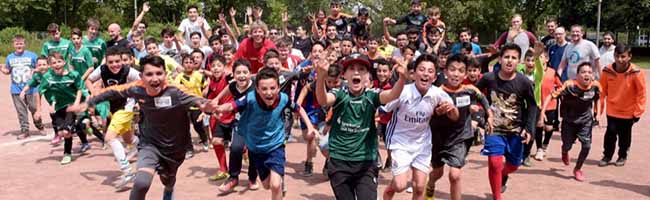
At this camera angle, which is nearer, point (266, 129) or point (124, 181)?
point (266, 129)

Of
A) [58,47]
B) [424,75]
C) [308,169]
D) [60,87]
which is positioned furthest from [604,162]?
[58,47]

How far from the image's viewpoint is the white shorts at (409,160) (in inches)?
193

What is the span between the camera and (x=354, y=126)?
4727 millimetres

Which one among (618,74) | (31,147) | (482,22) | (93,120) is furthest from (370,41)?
(482,22)

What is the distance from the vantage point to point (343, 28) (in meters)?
11.9

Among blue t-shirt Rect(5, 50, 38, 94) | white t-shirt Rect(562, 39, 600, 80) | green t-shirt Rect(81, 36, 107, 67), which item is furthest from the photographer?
blue t-shirt Rect(5, 50, 38, 94)

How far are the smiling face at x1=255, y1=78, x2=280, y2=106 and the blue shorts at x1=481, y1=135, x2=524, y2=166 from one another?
2.36m

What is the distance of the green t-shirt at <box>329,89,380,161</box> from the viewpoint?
185 inches

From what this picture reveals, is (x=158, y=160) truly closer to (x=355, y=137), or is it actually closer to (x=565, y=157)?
(x=355, y=137)

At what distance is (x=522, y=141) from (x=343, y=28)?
6.36 meters

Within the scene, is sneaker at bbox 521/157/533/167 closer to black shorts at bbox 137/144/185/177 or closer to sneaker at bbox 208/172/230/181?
sneaker at bbox 208/172/230/181

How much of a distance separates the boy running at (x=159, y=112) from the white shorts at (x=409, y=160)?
5.97ft

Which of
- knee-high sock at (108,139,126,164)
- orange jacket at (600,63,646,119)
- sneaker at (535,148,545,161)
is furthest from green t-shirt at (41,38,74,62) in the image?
orange jacket at (600,63,646,119)

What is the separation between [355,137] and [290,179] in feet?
8.60
